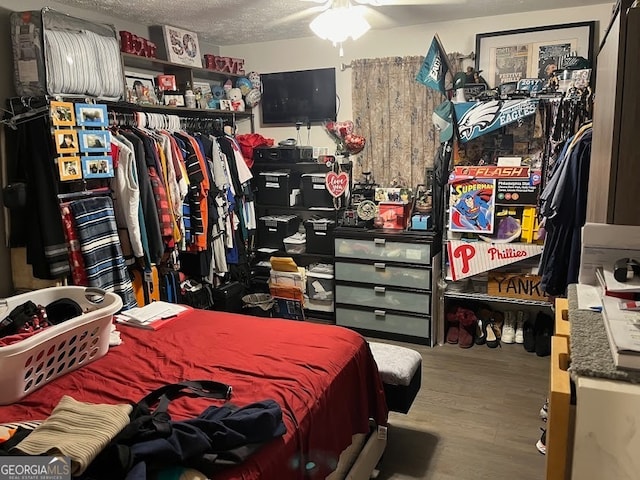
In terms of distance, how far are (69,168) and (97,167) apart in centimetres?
18

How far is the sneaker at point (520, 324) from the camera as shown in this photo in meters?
3.92

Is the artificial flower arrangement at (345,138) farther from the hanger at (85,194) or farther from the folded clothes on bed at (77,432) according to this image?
the folded clothes on bed at (77,432)

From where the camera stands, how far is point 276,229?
4.64 m

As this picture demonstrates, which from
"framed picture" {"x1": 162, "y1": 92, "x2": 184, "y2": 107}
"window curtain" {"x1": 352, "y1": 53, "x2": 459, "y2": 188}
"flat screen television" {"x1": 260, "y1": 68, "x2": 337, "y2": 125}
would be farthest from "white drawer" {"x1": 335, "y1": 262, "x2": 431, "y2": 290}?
"framed picture" {"x1": 162, "y1": 92, "x2": 184, "y2": 107}

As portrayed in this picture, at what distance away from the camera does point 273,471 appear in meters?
1.44

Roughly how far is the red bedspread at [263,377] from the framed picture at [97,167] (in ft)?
3.67

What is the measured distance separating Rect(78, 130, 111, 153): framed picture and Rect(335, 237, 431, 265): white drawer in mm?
1833

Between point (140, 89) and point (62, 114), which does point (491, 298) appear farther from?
point (62, 114)

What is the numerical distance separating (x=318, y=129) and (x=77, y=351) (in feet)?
10.1

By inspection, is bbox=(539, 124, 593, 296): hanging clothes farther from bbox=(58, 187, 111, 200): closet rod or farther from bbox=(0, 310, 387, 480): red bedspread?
bbox=(58, 187, 111, 200): closet rod

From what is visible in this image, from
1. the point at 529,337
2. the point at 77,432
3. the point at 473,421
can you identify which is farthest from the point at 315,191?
the point at 77,432

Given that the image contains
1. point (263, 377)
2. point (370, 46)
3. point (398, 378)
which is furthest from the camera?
point (370, 46)

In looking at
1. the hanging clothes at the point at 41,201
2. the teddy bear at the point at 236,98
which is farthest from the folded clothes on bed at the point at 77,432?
the teddy bear at the point at 236,98

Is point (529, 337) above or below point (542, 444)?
above
